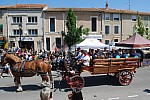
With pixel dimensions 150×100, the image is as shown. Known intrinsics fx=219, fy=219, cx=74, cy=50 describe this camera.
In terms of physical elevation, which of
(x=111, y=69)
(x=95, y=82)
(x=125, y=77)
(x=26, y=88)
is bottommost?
(x=26, y=88)

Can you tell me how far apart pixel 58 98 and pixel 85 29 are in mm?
27018

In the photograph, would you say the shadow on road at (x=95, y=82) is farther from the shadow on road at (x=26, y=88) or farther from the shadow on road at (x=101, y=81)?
the shadow on road at (x=26, y=88)

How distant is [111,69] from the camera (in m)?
9.70

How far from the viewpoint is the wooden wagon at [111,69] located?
8.92 m

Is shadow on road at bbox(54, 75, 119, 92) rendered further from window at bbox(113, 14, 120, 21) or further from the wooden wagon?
window at bbox(113, 14, 120, 21)

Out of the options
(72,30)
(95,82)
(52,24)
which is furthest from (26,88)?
(52,24)

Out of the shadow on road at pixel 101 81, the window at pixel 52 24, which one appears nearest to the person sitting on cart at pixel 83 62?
the shadow on road at pixel 101 81

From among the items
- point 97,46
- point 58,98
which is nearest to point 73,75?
point 58,98

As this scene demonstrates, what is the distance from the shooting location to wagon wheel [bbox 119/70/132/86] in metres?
9.93

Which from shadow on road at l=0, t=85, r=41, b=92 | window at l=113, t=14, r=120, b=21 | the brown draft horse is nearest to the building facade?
window at l=113, t=14, r=120, b=21

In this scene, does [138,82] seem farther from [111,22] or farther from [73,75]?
[111,22]

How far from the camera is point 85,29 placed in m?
34.5

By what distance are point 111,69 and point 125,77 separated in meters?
0.86

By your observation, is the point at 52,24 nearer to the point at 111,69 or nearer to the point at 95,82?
the point at 95,82
